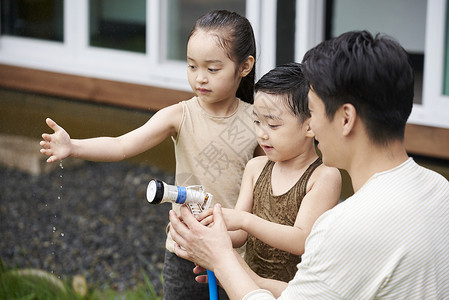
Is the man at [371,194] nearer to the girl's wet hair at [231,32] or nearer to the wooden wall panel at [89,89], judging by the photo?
the girl's wet hair at [231,32]

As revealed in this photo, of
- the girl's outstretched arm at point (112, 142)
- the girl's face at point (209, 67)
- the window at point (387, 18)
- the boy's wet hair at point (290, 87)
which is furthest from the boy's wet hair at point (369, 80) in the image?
the window at point (387, 18)

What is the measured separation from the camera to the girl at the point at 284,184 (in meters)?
2.12

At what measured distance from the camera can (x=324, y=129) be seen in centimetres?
187

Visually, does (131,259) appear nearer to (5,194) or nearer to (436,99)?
(5,194)

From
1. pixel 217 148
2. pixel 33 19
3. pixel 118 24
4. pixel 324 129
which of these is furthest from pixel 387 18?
pixel 324 129

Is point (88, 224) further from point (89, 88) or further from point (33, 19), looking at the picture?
point (33, 19)

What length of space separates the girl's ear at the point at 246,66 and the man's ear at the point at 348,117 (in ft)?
2.19

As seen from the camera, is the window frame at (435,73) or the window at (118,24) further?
the window at (118,24)

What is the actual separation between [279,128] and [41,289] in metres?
1.98

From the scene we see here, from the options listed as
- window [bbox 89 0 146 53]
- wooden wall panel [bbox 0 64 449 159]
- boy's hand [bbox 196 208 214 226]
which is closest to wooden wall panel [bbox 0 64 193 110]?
wooden wall panel [bbox 0 64 449 159]

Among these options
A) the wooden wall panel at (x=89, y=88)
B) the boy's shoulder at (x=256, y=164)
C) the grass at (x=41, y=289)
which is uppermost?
the boy's shoulder at (x=256, y=164)

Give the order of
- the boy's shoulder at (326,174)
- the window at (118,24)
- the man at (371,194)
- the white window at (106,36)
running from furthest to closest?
the window at (118,24) < the white window at (106,36) < the boy's shoulder at (326,174) < the man at (371,194)

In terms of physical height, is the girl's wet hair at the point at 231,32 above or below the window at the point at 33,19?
above

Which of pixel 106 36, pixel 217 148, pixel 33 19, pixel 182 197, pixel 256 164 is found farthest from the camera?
pixel 33 19
